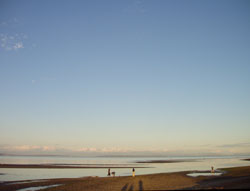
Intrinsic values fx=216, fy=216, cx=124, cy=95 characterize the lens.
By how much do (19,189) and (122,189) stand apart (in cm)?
1301

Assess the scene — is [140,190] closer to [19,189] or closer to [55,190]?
[55,190]

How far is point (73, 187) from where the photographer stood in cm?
2847

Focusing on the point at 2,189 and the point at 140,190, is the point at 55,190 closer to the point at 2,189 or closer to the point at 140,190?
the point at 2,189

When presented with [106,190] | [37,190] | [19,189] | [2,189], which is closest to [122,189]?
[106,190]

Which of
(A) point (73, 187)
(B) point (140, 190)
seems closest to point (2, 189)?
(A) point (73, 187)

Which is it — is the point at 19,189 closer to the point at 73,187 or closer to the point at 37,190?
the point at 37,190

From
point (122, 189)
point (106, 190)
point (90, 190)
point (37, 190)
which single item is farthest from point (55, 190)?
point (122, 189)

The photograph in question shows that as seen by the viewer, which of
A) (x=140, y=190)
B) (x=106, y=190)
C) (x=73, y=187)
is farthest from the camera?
(x=73, y=187)

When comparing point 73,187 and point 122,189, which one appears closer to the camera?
point 122,189

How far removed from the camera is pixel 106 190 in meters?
26.1

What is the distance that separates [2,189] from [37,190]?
4676mm

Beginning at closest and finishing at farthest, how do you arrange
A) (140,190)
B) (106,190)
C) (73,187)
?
(140,190)
(106,190)
(73,187)

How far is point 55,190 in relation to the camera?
26266 mm

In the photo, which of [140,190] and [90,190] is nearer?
[140,190]
